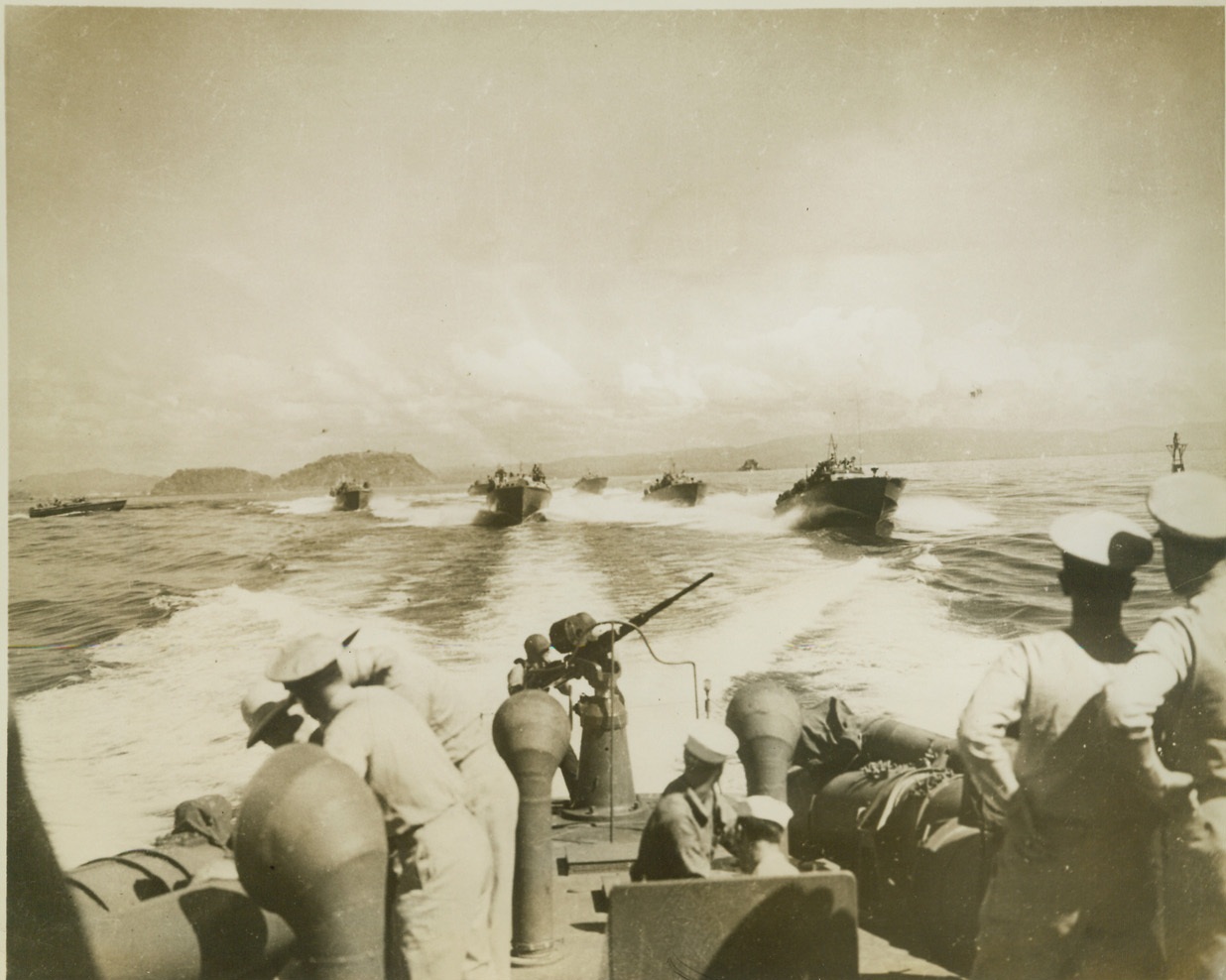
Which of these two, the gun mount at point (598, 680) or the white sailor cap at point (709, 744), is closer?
the white sailor cap at point (709, 744)

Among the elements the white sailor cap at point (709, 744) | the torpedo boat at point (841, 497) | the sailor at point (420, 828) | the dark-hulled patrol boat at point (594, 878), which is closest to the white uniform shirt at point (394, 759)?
the sailor at point (420, 828)

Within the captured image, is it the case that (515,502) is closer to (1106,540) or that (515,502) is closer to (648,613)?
(648,613)

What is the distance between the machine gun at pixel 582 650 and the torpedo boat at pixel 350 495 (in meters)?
1.36

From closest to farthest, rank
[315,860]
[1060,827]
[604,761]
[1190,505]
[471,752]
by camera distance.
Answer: [315,860], [1060,827], [471,752], [1190,505], [604,761]

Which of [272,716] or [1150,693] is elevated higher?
[1150,693]

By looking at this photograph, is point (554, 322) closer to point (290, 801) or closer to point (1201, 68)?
point (290, 801)

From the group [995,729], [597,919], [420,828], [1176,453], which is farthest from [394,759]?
A: [1176,453]

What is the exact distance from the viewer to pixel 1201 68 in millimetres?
6094

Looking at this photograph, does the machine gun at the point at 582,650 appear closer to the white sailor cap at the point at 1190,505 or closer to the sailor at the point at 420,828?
the sailor at the point at 420,828

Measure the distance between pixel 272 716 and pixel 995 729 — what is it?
11.3ft

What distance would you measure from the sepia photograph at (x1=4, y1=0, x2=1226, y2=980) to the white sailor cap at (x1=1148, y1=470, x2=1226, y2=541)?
0.07ft

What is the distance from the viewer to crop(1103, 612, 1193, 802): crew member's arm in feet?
16.0

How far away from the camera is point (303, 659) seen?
4.99 m

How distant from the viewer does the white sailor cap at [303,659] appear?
4.95m
